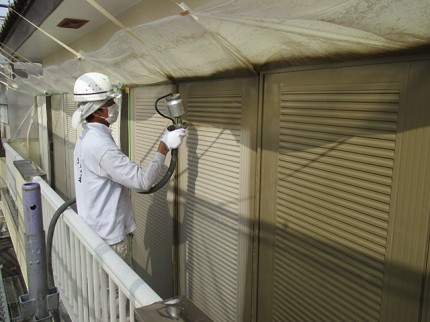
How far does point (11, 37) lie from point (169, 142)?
15.7ft

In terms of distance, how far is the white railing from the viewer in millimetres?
1370

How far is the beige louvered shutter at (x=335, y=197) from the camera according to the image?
1334 mm

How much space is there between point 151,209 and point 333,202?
2.18m

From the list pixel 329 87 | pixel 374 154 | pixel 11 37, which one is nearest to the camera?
pixel 374 154

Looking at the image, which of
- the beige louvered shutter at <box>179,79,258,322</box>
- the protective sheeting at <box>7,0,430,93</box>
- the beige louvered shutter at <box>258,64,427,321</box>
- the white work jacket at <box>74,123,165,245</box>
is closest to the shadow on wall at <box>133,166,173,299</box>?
the beige louvered shutter at <box>179,79,258,322</box>

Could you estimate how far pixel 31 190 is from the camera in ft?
6.68

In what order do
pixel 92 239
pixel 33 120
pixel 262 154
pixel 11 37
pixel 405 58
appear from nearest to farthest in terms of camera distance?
pixel 405 58 < pixel 92 239 < pixel 262 154 < pixel 11 37 < pixel 33 120

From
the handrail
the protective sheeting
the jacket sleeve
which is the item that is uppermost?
the protective sheeting

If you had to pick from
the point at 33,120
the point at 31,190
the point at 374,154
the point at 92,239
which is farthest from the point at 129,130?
the point at 33,120

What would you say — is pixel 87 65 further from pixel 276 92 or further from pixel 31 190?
pixel 276 92

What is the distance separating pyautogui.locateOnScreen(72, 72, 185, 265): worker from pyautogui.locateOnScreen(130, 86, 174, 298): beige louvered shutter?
0.53 metres

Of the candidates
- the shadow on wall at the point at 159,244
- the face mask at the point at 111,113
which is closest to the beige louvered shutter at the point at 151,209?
the shadow on wall at the point at 159,244

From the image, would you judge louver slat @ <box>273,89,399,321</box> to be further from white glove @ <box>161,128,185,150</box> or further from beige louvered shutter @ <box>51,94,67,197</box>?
beige louvered shutter @ <box>51,94,67,197</box>

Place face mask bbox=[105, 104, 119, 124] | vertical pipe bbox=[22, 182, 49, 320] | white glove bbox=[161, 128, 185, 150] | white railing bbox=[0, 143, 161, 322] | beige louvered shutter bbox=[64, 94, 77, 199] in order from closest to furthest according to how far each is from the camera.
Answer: white railing bbox=[0, 143, 161, 322] < vertical pipe bbox=[22, 182, 49, 320] < white glove bbox=[161, 128, 185, 150] < face mask bbox=[105, 104, 119, 124] < beige louvered shutter bbox=[64, 94, 77, 199]
